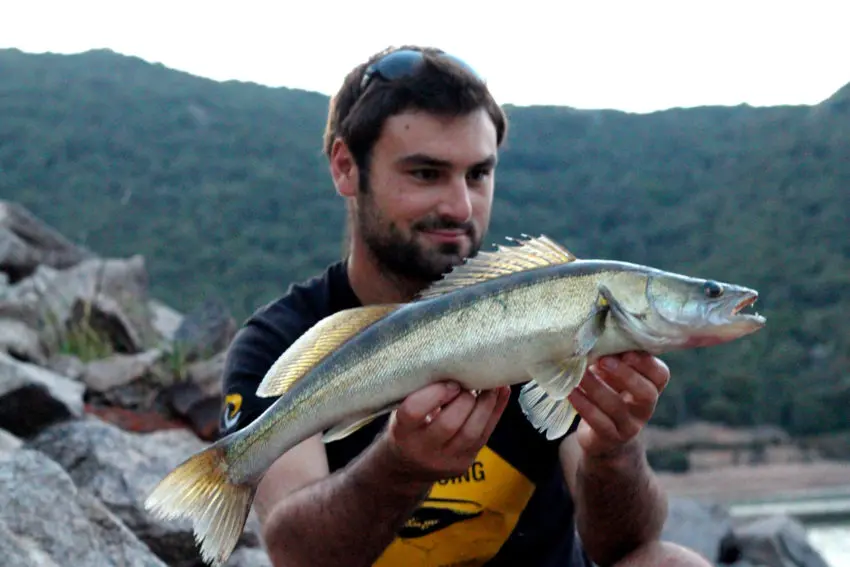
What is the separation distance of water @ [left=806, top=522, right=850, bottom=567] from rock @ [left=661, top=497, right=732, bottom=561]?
378 centimetres

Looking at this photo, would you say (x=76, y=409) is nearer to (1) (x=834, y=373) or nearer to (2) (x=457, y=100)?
(2) (x=457, y=100)

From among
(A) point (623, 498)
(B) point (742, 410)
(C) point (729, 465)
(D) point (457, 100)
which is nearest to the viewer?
(A) point (623, 498)

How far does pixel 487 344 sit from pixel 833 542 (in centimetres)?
2125

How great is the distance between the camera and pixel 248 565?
5738 mm

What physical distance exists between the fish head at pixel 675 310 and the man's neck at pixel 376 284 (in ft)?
4.60

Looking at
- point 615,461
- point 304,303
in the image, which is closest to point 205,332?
point 304,303

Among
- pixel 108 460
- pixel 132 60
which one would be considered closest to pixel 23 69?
pixel 132 60

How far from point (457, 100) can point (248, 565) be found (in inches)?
129

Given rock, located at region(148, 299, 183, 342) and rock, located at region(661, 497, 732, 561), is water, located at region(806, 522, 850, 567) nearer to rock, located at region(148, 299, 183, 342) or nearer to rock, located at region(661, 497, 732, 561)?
rock, located at region(661, 497, 732, 561)

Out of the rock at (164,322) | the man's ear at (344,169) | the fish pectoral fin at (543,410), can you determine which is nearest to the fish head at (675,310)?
the fish pectoral fin at (543,410)

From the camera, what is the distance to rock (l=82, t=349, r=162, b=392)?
936 centimetres

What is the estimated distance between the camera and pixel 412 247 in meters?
3.95

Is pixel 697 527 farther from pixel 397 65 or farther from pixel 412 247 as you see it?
pixel 397 65

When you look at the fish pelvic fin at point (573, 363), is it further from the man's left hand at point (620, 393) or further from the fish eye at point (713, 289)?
the fish eye at point (713, 289)
